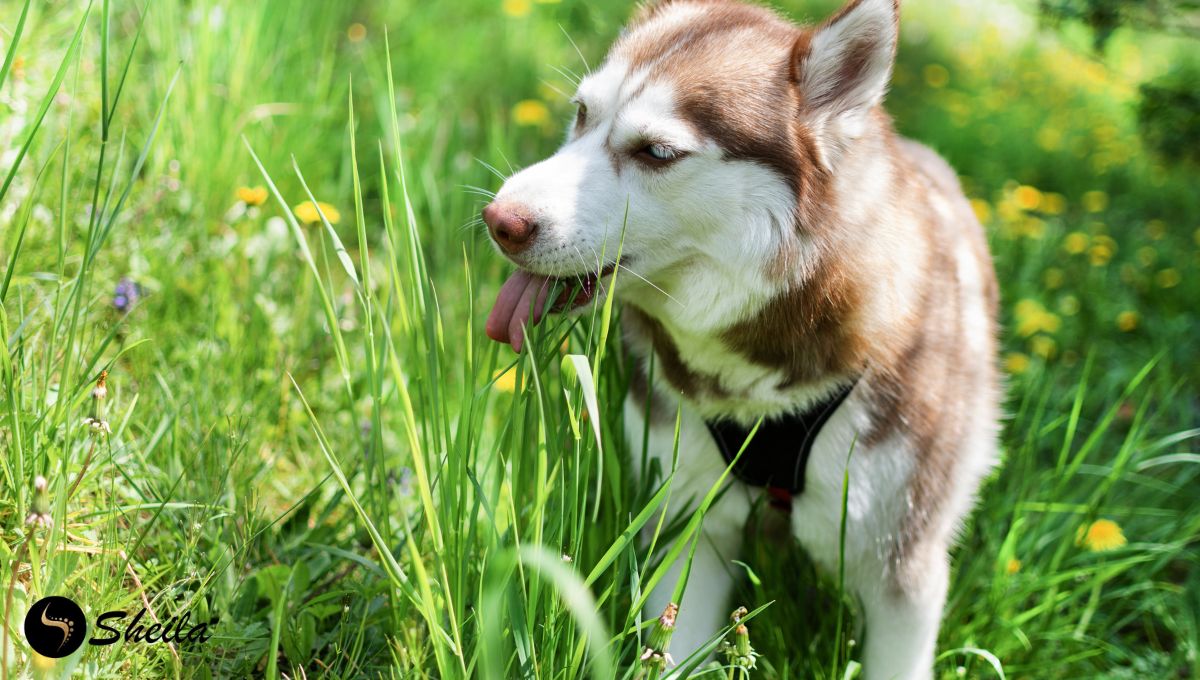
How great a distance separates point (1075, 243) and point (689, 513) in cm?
228

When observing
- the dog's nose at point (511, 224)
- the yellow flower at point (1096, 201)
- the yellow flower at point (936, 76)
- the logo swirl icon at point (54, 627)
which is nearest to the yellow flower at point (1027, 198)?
the yellow flower at point (1096, 201)

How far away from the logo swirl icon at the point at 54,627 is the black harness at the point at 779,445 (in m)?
1.10

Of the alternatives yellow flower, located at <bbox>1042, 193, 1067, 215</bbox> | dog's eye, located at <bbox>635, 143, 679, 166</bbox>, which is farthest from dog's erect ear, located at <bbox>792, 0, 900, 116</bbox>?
yellow flower, located at <bbox>1042, 193, 1067, 215</bbox>

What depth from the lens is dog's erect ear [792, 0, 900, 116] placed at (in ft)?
5.62

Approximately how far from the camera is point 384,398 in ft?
5.22

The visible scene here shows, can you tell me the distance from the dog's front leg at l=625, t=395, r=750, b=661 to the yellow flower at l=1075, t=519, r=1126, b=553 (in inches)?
31.8

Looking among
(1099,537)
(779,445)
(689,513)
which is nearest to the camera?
(779,445)

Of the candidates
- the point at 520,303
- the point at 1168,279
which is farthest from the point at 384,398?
the point at 1168,279

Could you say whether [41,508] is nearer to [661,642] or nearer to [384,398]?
[384,398]

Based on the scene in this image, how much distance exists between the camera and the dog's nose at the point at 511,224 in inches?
64.9

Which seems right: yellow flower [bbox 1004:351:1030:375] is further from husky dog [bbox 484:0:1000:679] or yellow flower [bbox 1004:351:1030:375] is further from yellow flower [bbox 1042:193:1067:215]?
yellow flower [bbox 1042:193:1067:215]

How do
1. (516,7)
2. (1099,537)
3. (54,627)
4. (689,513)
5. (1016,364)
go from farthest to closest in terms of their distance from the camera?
(516,7), (1016,364), (1099,537), (689,513), (54,627)

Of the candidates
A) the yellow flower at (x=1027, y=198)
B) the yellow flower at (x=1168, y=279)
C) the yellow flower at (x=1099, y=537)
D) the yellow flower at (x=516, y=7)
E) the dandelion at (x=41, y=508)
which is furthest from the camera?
the yellow flower at (x=516, y=7)

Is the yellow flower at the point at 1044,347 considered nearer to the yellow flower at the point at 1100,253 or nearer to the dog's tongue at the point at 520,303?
the yellow flower at the point at 1100,253
